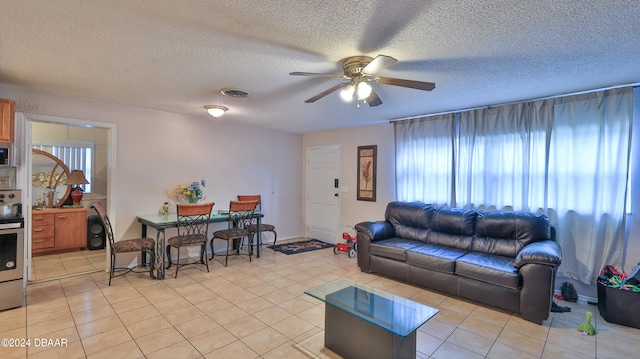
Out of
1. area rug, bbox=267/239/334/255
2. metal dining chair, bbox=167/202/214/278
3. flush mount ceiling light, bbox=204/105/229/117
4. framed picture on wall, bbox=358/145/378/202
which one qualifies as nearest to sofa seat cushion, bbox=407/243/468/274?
framed picture on wall, bbox=358/145/378/202

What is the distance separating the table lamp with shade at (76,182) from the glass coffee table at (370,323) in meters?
5.21

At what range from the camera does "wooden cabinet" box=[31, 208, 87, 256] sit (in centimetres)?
484

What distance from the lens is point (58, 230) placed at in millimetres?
5020

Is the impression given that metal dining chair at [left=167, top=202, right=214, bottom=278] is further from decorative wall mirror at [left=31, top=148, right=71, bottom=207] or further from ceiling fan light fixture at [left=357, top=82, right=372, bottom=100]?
decorative wall mirror at [left=31, top=148, right=71, bottom=207]

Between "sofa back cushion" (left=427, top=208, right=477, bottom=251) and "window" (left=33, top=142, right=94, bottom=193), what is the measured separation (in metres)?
6.21

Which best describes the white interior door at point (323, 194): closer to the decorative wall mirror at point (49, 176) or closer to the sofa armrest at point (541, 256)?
the sofa armrest at point (541, 256)

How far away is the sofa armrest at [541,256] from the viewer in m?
2.76

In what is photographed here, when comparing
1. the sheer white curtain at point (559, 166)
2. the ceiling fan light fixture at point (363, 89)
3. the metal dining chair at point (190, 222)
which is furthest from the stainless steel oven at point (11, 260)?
the sheer white curtain at point (559, 166)

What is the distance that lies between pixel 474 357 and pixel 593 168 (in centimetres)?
260

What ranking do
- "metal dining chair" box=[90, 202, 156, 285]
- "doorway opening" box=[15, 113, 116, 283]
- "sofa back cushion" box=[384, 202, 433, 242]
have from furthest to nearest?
"sofa back cushion" box=[384, 202, 433, 242] < "metal dining chair" box=[90, 202, 156, 285] < "doorway opening" box=[15, 113, 116, 283]

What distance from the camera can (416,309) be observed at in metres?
2.33

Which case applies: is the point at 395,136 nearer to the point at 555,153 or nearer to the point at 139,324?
the point at 555,153

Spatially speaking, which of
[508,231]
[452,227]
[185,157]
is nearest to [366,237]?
[452,227]

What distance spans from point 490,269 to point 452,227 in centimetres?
95
